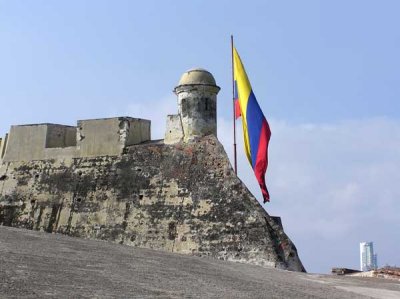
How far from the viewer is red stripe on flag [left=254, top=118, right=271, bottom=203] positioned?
15.6 meters

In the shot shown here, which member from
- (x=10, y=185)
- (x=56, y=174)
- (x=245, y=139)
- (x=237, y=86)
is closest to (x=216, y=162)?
(x=245, y=139)

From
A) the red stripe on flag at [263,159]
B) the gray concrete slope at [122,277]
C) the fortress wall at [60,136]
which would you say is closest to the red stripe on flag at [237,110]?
the red stripe on flag at [263,159]

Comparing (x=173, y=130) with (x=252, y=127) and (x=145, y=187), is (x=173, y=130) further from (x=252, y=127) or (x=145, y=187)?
(x=252, y=127)

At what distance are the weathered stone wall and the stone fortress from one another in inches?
1.0

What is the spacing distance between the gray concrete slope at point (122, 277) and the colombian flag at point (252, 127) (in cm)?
532

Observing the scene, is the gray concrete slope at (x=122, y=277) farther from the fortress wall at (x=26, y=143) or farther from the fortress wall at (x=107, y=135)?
the fortress wall at (x=26, y=143)

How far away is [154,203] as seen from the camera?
16875mm

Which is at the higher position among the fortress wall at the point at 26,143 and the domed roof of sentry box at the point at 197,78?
the domed roof of sentry box at the point at 197,78

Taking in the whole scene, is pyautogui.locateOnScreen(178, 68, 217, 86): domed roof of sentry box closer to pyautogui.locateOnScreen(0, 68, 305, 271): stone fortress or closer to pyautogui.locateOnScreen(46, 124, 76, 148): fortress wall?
pyautogui.locateOnScreen(0, 68, 305, 271): stone fortress

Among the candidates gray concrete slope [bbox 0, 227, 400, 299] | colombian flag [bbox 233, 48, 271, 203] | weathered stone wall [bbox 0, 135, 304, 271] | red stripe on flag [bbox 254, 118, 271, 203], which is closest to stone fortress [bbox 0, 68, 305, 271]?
weathered stone wall [bbox 0, 135, 304, 271]

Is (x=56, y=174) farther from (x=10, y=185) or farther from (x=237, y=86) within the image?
(x=237, y=86)

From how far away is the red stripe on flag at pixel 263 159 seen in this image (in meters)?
15.6

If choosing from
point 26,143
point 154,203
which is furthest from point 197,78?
point 26,143

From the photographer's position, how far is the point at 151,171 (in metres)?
17.4
